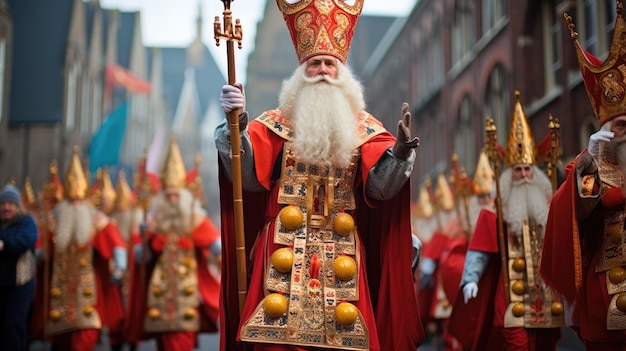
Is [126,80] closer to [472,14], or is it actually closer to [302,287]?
[472,14]

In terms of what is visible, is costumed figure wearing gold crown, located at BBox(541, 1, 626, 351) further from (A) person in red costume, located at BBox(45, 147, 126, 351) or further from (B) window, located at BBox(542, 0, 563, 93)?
(B) window, located at BBox(542, 0, 563, 93)

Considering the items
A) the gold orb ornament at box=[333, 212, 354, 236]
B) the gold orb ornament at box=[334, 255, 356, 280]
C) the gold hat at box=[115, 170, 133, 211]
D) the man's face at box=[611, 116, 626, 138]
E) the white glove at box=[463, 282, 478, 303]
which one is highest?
the gold hat at box=[115, 170, 133, 211]

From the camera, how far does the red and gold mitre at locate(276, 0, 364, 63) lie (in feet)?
20.1

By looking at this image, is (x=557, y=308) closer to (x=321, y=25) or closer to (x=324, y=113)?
(x=324, y=113)

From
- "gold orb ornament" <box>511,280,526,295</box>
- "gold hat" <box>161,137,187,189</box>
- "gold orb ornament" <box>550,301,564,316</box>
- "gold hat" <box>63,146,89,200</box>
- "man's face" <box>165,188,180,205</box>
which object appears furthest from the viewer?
"gold hat" <box>63,146,89,200</box>

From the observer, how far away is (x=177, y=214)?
11062 mm

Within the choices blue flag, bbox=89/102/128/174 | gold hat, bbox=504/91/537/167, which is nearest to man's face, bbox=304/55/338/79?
gold hat, bbox=504/91/537/167

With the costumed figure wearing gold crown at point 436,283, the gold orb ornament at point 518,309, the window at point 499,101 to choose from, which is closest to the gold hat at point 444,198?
the costumed figure wearing gold crown at point 436,283

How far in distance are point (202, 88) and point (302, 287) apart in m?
45.8

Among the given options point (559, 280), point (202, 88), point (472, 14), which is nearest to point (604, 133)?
point (559, 280)

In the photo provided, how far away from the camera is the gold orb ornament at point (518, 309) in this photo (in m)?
8.22

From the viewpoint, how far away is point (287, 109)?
242 inches

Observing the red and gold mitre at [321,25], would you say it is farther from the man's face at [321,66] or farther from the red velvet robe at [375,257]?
the red velvet robe at [375,257]

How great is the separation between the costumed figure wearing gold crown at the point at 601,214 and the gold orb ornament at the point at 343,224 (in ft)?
5.71
